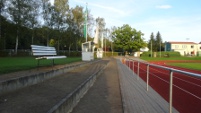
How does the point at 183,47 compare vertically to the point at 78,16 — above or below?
below

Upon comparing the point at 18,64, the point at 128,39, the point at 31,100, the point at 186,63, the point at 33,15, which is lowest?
the point at 186,63

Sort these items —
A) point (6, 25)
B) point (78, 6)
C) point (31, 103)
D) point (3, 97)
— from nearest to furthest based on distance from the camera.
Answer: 1. point (31, 103)
2. point (3, 97)
3. point (6, 25)
4. point (78, 6)

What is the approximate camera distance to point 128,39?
97.7m

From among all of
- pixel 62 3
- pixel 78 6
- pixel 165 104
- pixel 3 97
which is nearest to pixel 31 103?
pixel 3 97

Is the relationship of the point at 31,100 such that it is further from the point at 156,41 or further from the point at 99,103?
the point at 156,41

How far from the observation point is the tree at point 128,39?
318 ft

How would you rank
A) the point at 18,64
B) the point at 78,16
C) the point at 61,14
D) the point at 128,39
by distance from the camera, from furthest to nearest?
the point at 128,39
the point at 78,16
the point at 61,14
the point at 18,64

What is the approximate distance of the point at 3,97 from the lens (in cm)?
705

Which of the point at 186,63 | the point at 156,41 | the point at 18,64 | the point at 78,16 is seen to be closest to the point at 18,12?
the point at 78,16

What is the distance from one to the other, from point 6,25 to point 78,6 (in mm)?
22406

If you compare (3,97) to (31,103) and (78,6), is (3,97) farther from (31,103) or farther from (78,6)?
(78,6)

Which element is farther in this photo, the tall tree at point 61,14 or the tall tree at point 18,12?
the tall tree at point 61,14

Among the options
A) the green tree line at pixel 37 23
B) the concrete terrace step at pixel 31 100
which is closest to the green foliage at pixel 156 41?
the green tree line at pixel 37 23

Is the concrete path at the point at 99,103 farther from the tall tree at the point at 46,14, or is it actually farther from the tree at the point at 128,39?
the tree at the point at 128,39
